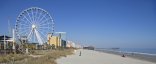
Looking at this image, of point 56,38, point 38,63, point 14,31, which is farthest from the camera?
point 56,38

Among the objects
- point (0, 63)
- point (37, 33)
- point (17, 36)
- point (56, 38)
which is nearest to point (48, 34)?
point (37, 33)

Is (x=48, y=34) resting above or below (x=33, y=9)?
below

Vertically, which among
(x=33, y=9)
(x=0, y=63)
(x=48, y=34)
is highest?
(x=33, y=9)

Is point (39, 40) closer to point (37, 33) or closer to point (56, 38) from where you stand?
point (37, 33)

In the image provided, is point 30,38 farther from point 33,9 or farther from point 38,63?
point 38,63

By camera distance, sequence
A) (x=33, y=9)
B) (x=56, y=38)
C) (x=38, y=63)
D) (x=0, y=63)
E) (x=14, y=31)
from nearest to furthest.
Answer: (x=38, y=63), (x=0, y=63), (x=14, y=31), (x=33, y=9), (x=56, y=38)

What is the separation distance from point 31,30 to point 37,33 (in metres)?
1.33

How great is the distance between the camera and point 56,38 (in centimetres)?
10875

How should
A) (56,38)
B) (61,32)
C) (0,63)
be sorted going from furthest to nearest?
(56,38)
(61,32)
(0,63)

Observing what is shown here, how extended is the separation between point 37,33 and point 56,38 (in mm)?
52673

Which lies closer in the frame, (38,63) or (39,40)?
(38,63)

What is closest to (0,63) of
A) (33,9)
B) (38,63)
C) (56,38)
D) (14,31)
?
(38,63)

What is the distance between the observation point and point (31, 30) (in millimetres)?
55875

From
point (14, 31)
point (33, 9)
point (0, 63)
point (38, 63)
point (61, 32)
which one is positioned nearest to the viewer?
point (38, 63)
